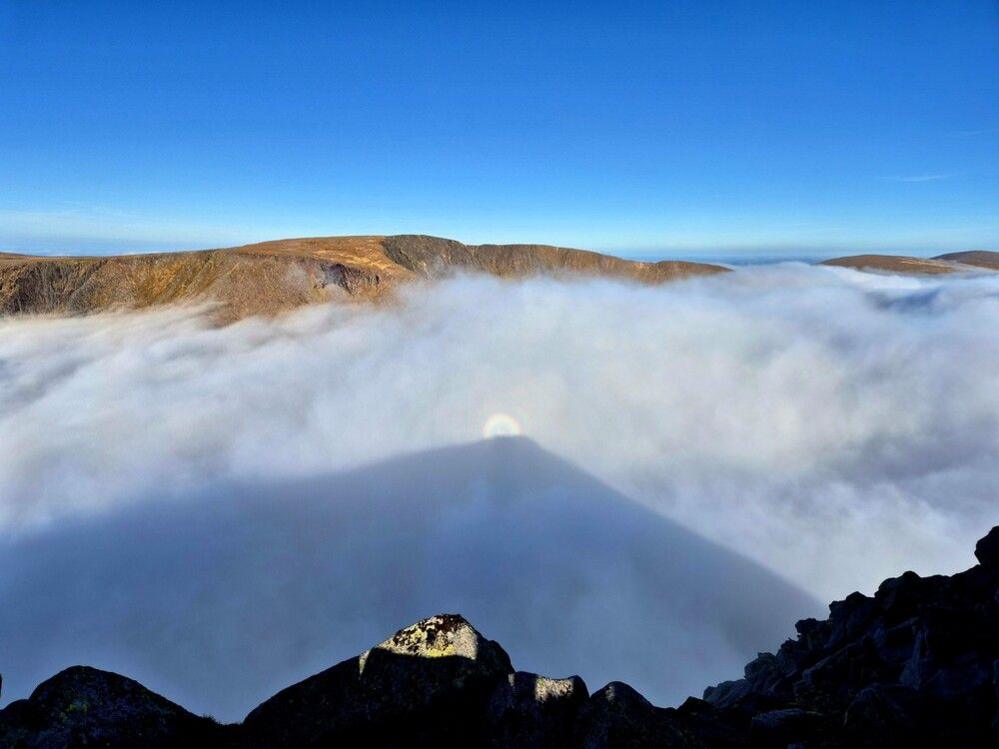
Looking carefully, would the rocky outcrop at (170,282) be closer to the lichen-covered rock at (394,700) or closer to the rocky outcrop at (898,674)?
the rocky outcrop at (898,674)

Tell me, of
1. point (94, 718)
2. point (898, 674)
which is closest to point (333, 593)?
point (898, 674)

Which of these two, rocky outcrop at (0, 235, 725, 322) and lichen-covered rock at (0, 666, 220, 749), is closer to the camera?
lichen-covered rock at (0, 666, 220, 749)

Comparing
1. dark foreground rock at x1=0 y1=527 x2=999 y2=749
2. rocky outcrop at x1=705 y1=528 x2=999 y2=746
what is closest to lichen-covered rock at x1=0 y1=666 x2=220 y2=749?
dark foreground rock at x1=0 y1=527 x2=999 y2=749

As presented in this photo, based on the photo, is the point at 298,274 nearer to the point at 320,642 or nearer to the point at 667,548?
the point at 320,642

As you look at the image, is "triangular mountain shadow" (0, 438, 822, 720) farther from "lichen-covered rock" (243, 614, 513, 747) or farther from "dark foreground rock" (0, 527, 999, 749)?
"lichen-covered rock" (243, 614, 513, 747)

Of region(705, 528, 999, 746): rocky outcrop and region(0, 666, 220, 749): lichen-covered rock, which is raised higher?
region(0, 666, 220, 749): lichen-covered rock

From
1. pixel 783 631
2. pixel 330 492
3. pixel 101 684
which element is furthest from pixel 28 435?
pixel 783 631
